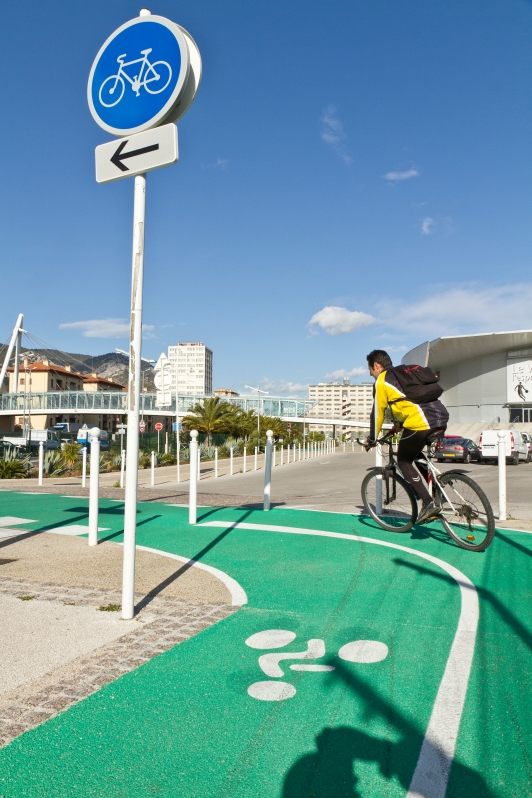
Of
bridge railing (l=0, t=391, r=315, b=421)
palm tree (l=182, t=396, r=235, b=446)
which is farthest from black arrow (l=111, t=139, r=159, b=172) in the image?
bridge railing (l=0, t=391, r=315, b=421)

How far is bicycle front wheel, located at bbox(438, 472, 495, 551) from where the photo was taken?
5.73 m

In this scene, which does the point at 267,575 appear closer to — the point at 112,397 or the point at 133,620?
the point at 133,620

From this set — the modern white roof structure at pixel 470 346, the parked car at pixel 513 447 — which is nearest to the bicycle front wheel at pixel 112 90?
the parked car at pixel 513 447

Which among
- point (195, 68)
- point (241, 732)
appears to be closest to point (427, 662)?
point (241, 732)

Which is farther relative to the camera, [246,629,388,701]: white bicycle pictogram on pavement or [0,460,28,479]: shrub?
[0,460,28,479]: shrub

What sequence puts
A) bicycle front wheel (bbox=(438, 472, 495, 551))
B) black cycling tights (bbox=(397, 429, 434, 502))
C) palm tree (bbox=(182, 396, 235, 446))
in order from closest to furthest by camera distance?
bicycle front wheel (bbox=(438, 472, 495, 551)), black cycling tights (bbox=(397, 429, 434, 502)), palm tree (bbox=(182, 396, 235, 446))

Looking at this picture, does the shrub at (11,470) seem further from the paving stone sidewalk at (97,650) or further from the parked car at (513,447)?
the parked car at (513,447)

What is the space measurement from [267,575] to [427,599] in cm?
134

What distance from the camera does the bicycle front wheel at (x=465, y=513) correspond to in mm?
5734

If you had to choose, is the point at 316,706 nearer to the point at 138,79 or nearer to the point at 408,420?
the point at 408,420

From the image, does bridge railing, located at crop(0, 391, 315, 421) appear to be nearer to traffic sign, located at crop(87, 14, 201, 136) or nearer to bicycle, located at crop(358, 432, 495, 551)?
bicycle, located at crop(358, 432, 495, 551)

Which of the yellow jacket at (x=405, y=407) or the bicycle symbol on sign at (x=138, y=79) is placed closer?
the bicycle symbol on sign at (x=138, y=79)

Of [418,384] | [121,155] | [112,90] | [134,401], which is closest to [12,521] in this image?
[134,401]

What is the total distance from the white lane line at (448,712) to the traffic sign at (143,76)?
12.1 ft
